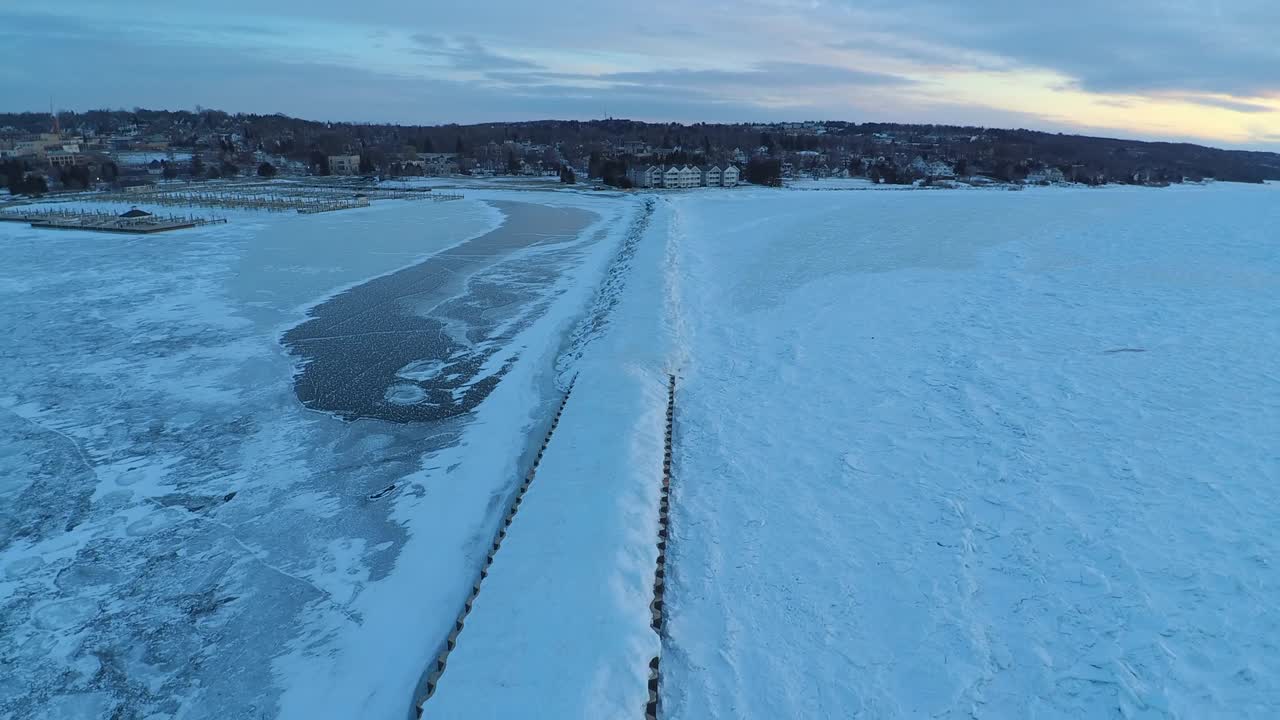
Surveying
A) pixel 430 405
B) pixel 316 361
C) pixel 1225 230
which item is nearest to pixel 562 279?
pixel 316 361

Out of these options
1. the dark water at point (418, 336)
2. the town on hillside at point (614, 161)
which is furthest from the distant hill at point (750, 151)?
the dark water at point (418, 336)

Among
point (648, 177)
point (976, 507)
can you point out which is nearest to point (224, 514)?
point (976, 507)

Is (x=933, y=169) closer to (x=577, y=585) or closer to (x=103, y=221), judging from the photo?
(x=103, y=221)

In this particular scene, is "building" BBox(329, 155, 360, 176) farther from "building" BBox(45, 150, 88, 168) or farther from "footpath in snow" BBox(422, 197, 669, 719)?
"footpath in snow" BBox(422, 197, 669, 719)

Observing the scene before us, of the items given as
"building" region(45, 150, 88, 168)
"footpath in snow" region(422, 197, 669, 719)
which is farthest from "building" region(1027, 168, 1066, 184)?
"building" region(45, 150, 88, 168)

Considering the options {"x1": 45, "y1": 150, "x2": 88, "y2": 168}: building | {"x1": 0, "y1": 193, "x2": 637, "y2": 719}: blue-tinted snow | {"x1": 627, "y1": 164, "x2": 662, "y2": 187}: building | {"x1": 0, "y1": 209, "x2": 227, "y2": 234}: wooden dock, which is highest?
{"x1": 45, "y1": 150, "x2": 88, "y2": 168}: building

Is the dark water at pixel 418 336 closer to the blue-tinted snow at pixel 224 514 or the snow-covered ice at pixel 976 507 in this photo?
the blue-tinted snow at pixel 224 514

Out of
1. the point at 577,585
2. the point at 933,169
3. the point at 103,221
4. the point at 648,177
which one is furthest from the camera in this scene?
the point at 933,169
